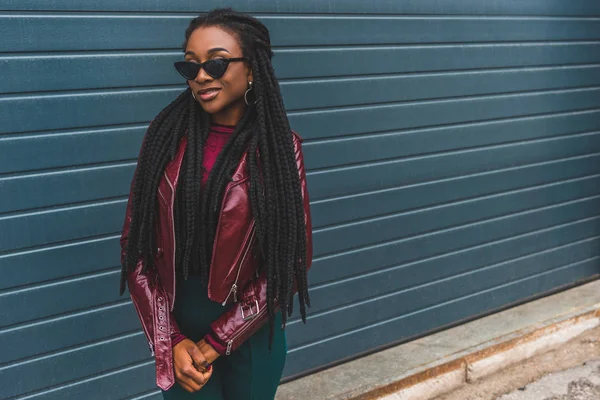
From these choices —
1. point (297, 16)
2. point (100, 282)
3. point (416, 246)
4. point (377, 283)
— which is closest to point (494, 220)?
point (416, 246)

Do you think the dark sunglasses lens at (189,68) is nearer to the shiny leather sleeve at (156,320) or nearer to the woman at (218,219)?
the woman at (218,219)

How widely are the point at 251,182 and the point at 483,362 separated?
9.58ft

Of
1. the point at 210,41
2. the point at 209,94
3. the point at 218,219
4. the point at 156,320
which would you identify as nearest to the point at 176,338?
the point at 156,320

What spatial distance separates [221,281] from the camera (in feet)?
8.65

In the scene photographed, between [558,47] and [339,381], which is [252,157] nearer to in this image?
[339,381]

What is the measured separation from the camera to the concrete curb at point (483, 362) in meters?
4.64

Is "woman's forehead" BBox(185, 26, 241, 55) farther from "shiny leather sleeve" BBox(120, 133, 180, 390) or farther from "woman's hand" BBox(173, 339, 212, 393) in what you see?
"woman's hand" BBox(173, 339, 212, 393)

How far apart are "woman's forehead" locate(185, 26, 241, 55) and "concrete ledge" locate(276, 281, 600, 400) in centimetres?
240

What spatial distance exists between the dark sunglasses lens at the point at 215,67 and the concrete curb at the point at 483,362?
8.00ft

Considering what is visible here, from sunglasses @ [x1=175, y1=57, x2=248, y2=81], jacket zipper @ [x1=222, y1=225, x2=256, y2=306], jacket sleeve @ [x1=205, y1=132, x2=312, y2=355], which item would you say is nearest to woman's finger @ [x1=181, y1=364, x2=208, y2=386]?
jacket sleeve @ [x1=205, y1=132, x2=312, y2=355]

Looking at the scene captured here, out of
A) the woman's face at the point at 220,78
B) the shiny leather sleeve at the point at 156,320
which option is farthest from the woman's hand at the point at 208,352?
the woman's face at the point at 220,78

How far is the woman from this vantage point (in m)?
2.65

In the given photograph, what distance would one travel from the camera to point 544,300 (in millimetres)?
5863

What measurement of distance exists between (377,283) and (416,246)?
393 mm
